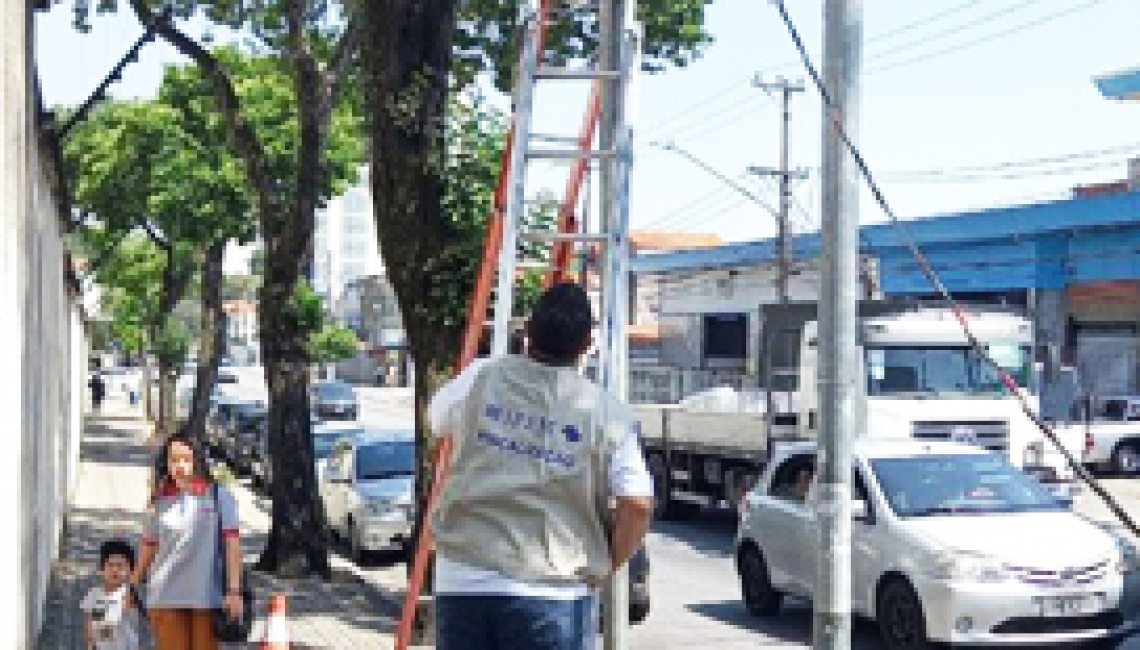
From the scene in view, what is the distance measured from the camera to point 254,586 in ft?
44.8

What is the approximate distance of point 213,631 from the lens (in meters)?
7.46

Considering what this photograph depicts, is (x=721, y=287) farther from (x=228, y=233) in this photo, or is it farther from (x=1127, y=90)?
(x=228, y=233)

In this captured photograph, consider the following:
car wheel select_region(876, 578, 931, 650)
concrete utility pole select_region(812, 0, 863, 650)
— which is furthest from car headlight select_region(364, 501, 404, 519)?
concrete utility pole select_region(812, 0, 863, 650)

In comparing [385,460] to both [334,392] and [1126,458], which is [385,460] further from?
[334,392]

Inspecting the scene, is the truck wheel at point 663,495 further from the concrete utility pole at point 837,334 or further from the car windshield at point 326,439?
the concrete utility pole at point 837,334

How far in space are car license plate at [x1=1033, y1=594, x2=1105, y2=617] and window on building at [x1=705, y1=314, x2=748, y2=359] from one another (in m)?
23.8

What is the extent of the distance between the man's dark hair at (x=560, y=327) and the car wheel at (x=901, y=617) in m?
6.94

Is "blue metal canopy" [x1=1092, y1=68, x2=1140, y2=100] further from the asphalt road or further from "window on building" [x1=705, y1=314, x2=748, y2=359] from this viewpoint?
the asphalt road

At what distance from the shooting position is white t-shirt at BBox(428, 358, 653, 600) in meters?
4.27

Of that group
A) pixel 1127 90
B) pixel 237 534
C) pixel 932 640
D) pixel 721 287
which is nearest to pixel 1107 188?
pixel 1127 90

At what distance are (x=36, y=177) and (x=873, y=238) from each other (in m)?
30.8

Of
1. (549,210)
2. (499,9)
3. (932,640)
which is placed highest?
(499,9)

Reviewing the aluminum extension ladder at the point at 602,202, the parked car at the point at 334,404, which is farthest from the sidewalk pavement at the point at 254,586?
the parked car at the point at 334,404

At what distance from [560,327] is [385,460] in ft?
49.6
